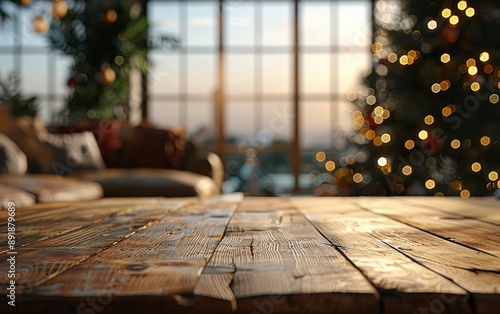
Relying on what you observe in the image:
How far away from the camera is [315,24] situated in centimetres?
767

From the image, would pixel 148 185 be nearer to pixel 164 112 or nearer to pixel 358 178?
pixel 358 178

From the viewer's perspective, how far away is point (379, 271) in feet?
2.74

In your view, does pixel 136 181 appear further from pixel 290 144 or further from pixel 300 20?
pixel 300 20

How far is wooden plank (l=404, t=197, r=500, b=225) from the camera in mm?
1648

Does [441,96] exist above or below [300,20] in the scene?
below

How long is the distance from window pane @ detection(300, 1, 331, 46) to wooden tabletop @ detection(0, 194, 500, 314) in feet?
20.4

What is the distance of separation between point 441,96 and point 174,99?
3880mm

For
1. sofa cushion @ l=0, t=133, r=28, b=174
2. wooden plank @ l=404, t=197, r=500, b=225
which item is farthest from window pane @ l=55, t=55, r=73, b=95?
wooden plank @ l=404, t=197, r=500, b=225

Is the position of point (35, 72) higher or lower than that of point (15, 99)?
higher

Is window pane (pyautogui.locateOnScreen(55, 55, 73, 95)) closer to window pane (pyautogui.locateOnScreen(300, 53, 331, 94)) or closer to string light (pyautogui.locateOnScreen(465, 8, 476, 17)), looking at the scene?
window pane (pyautogui.locateOnScreen(300, 53, 331, 94))

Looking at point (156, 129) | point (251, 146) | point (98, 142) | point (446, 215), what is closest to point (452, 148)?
point (156, 129)

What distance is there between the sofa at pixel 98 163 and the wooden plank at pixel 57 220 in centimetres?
81

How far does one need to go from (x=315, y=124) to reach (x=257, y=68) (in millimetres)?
968

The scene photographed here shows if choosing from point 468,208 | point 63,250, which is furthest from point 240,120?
point 63,250
